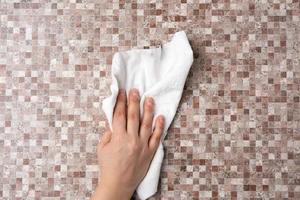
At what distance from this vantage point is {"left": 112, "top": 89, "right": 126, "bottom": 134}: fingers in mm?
1143

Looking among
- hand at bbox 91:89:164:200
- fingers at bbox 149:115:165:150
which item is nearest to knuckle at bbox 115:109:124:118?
hand at bbox 91:89:164:200

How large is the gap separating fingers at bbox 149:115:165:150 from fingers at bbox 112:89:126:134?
0.08 m

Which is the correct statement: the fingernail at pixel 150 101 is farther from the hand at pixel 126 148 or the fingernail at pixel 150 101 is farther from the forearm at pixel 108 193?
the forearm at pixel 108 193

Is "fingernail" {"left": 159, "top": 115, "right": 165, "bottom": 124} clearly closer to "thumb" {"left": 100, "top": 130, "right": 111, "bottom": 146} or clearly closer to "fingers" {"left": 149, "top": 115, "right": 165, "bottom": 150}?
"fingers" {"left": 149, "top": 115, "right": 165, "bottom": 150}

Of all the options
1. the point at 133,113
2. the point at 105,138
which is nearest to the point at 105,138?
the point at 105,138

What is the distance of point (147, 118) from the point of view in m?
1.16

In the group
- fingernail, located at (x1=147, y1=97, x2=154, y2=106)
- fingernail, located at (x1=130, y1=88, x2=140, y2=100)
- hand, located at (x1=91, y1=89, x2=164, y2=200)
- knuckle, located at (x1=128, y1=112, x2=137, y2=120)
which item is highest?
fingernail, located at (x1=130, y1=88, x2=140, y2=100)

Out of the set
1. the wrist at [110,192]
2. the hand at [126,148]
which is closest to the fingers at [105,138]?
the hand at [126,148]

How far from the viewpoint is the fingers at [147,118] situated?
1.15m

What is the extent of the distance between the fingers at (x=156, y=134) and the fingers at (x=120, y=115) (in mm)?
83

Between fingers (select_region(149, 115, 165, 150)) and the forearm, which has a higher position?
fingers (select_region(149, 115, 165, 150))

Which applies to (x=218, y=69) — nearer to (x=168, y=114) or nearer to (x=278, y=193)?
(x=168, y=114)

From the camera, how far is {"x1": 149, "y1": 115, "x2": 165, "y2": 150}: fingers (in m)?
1.15

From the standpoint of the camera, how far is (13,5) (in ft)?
3.94
